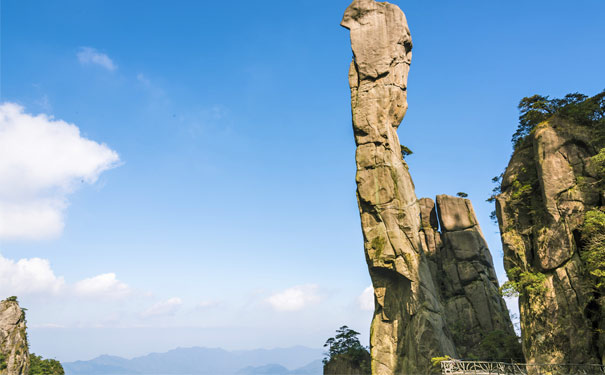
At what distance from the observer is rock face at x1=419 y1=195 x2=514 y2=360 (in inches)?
1795

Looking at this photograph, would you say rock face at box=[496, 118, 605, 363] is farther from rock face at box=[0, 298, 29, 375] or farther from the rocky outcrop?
rock face at box=[0, 298, 29, 375]

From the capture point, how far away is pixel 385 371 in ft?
127

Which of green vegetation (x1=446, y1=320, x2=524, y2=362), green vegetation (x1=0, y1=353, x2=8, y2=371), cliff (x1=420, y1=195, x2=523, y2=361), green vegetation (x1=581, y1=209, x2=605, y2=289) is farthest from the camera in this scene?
green vegetation (x1=0, y1=353, x2=8, y2=371)

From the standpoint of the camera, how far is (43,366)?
233 feet

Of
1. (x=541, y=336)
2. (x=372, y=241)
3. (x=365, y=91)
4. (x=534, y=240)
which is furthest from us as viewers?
(x=365, y=91)

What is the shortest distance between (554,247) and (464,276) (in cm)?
2186

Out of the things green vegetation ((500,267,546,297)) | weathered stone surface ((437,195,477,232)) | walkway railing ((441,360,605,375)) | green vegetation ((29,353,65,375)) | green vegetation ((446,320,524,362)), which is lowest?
green vegetation ((29,353,65,375))

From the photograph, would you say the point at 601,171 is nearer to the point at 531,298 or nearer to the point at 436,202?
the point at 531,298

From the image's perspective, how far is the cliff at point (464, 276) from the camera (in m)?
45.2

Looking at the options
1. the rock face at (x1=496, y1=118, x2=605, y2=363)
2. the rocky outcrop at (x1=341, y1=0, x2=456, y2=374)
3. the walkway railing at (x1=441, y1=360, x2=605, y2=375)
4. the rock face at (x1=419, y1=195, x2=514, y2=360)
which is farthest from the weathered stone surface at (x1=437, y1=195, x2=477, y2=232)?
the walkway railing at (x1=441, y1=360, x2=605, y2=375)

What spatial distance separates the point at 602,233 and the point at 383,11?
33999 mm

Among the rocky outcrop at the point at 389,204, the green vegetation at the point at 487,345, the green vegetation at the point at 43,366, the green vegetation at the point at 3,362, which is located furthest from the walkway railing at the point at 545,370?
the green vegetation at the point at 43,366

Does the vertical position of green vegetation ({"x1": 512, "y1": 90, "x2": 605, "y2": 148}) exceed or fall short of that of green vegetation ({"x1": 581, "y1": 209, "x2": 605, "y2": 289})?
it exceeds it

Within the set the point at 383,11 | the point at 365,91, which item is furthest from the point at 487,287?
the point at 383,11
